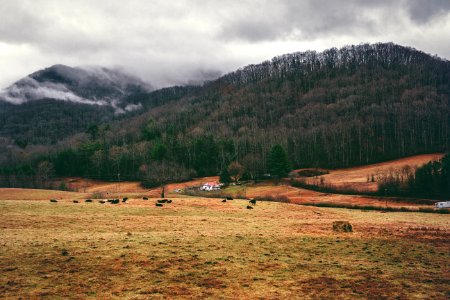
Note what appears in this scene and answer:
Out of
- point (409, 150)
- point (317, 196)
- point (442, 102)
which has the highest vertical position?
point (442, 102)

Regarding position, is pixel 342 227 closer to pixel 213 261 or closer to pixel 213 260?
pixel 213 260

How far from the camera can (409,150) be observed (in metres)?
131

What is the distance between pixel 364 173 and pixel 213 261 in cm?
9948

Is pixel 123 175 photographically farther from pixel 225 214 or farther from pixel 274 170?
pixel 225 214

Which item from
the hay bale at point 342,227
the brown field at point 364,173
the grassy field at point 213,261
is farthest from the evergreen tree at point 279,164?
the hay bale at point 342,227

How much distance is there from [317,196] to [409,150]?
237 ft

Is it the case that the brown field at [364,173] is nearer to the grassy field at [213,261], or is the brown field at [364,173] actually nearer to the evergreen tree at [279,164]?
the evergreen tree at [279,164]

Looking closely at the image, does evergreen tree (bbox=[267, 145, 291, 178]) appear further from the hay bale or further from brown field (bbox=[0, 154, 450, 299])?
the hay bale

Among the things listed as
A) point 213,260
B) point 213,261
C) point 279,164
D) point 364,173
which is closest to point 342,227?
point 213,260

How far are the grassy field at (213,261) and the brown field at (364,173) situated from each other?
5414 centimetres

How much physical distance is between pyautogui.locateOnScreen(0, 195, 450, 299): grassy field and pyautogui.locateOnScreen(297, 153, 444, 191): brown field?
178ft

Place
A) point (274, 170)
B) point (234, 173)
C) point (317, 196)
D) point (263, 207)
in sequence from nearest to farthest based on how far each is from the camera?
1. point (263, 207)
2. point (317, 196)
3. point (274, 170)
4. point (234, 173)

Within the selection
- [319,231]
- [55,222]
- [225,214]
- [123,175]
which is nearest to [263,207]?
[225,214]

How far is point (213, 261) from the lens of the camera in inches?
762
